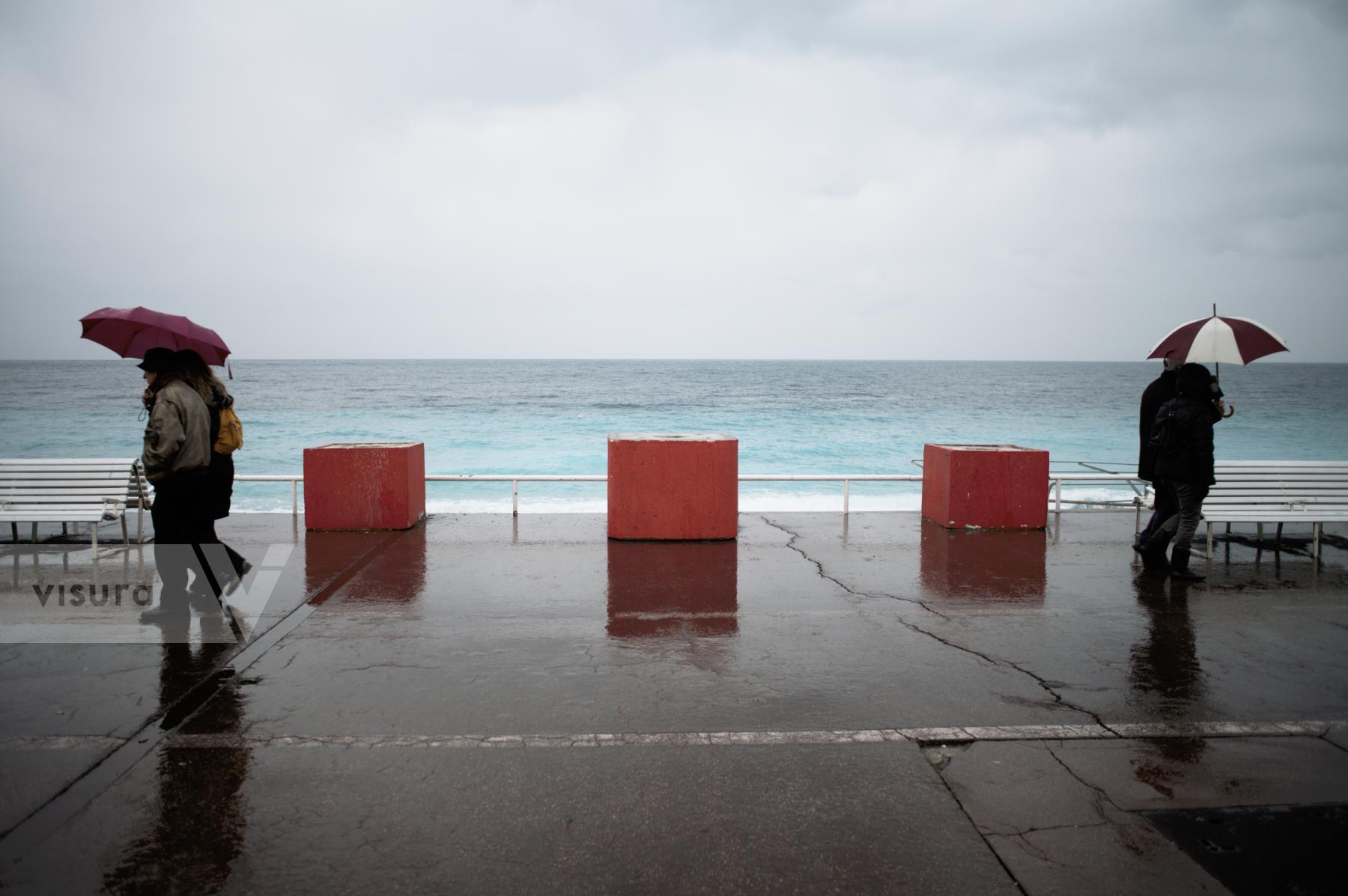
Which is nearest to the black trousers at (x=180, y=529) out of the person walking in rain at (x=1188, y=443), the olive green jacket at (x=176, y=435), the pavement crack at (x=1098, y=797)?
the olive green jacket at (x=176, y=435)

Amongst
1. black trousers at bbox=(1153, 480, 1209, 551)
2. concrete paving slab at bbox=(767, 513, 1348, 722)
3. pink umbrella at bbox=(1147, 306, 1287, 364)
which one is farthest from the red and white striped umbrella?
concrete paving slab at bbox=(767, 513, 1348, 722)

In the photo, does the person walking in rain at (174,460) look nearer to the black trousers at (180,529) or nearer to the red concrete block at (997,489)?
the black trousers at (180,529)

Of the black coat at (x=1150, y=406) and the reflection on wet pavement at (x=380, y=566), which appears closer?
the reflection on wet pavement at (x=380, y=566)

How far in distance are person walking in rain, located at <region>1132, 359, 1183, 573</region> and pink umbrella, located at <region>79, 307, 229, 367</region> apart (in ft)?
27.1

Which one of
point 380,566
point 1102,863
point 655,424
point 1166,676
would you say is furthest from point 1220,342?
point 655,424

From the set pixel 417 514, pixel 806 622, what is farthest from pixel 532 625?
pixel 417 514

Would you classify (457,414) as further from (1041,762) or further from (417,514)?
(1041,762)

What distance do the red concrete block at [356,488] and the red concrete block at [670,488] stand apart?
2576 mm

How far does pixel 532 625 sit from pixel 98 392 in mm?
76731

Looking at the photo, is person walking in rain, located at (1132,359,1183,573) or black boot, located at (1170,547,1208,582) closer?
black boot, located at (1170,547,1208,582)

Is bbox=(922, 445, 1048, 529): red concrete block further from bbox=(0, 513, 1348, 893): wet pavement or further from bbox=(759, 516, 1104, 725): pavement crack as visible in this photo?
bbox=(759, 516, 1104, 725): pavement crack

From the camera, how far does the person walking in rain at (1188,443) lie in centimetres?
696

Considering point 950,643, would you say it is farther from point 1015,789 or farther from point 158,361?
point 158,361

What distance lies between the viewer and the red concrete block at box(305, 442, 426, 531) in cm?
918
